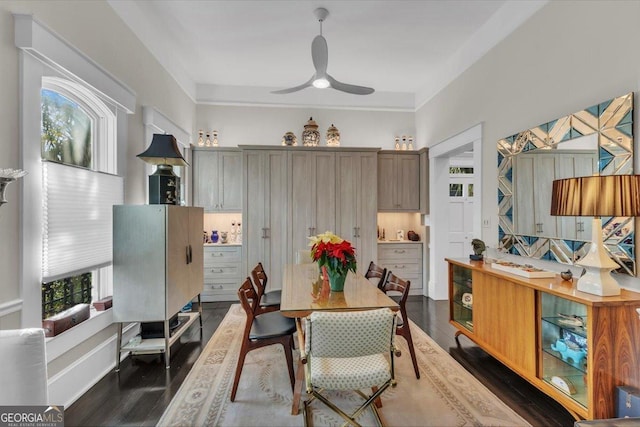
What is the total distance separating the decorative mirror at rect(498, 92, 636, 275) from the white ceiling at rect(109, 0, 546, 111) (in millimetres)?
1226

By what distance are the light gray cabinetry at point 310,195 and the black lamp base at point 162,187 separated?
7.18 feet

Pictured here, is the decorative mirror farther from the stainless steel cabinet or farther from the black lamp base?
the black lamp base

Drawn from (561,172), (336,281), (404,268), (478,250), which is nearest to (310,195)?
(404,268)

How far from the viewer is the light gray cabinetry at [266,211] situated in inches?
187

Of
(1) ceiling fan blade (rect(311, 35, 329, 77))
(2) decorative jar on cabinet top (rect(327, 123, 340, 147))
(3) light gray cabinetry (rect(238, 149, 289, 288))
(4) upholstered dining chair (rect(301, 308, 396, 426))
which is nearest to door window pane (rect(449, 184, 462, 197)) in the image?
(2) decorative jar on cabinet top (rect(327, 123, 340, 147))

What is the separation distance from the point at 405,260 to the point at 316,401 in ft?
10.8

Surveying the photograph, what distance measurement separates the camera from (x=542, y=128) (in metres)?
2.59

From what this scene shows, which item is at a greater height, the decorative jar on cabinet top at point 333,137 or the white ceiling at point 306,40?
the white ceiling at point 306,40

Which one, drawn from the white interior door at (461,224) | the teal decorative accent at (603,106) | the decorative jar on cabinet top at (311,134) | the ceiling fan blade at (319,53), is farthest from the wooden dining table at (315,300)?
the white interior door at (461,224)

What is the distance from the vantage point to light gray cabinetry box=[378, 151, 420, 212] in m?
5.09

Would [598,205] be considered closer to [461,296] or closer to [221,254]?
[461,296]

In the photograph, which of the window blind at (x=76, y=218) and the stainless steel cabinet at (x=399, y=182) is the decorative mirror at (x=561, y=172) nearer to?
the stainless steel cabinet at (x=399, y=182)

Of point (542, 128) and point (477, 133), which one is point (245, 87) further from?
point (542, 128)

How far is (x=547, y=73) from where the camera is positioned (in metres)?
2.59
